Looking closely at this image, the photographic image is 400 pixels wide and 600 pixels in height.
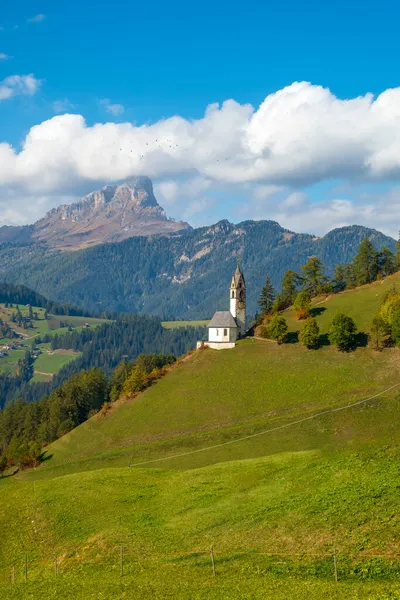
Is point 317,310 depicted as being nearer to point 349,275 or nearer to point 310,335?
point 310,335

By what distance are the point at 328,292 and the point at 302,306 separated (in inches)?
767

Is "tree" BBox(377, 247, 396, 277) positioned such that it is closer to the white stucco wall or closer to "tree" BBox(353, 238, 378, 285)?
"tree" BBox(353, 238, 378, 285)

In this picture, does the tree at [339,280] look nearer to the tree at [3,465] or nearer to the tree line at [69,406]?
the tree line at [69,406]

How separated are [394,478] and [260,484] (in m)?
12.6

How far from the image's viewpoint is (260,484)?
46.1 metres

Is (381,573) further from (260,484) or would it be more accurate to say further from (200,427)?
(200,427)

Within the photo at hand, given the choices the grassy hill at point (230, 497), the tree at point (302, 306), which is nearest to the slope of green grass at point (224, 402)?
the grassy hill at point (230, 497)

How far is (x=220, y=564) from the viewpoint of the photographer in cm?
3159

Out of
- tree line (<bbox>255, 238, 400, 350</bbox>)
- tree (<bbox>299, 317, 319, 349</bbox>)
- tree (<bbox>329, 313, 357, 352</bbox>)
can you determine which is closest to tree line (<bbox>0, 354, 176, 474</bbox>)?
tree line (<bbox>255, 238, 400, 350</bbox>)

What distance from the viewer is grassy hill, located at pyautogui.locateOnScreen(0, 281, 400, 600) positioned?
97.0 feet

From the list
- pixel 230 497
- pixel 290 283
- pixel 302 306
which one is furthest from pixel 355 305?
pixel 230 497

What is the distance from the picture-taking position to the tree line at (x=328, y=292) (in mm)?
99188

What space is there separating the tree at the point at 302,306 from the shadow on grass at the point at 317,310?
4.88ft

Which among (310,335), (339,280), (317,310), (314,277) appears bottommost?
(310,335)
